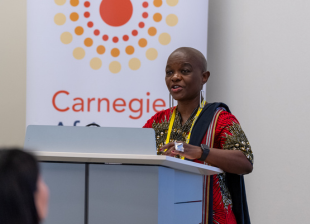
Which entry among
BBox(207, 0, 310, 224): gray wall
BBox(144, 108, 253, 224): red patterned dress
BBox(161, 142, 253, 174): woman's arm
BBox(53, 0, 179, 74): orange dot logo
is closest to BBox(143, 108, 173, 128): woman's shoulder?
BBox(144, 108, 253, 224): red patterned dress

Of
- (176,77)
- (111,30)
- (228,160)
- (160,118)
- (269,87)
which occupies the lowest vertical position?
(228,160)

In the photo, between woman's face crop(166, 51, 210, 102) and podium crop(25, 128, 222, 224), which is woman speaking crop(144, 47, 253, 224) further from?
podium crop(25, 128, 222, 224)

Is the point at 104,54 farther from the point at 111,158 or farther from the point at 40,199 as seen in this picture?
the point at 40,199

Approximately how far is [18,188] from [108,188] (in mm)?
739

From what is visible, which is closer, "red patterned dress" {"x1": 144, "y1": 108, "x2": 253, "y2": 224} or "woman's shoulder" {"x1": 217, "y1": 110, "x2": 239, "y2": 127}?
"red patterned dress" {"x1": 144, "y1": 108, "x2": 253, "y2": 224}

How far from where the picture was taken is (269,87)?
3.19 m

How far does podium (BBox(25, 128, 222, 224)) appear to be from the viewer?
1.29 metres

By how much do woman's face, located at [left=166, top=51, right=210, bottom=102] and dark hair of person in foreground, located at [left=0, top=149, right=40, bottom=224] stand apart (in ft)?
5.31

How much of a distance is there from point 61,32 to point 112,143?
6.28ft

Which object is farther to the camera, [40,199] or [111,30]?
[111,30]

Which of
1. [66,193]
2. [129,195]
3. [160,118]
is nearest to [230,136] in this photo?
[160,118]

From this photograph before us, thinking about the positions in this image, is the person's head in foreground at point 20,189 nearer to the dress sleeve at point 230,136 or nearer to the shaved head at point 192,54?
the dress sleeve at point 230,136

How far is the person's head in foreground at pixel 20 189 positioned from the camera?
575 mm

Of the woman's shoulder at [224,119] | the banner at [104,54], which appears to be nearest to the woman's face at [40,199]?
the woman's shoulder at [224,119]
